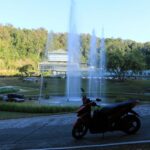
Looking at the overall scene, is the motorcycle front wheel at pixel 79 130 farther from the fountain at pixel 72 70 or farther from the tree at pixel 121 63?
the tree at pixel 121 63

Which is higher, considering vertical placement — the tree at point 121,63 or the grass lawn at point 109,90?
the tree at point 121,63

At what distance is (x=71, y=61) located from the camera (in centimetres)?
3734

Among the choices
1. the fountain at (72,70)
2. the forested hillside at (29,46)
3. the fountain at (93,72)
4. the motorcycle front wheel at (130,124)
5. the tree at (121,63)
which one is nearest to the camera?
the motorcycle front wheel at (130,124)

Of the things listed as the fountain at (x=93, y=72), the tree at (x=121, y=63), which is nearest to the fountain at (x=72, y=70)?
the fountain at (x=93, y=72)

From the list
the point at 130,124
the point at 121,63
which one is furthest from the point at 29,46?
the point at 130,124

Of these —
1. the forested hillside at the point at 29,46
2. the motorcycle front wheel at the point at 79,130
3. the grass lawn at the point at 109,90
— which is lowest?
the grass lawn at the point at 109,90

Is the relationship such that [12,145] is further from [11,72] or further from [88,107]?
[11,72]

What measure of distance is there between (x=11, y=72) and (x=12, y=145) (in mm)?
90634

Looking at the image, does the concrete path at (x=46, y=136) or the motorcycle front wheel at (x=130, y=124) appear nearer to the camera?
the concrete path at (x=46, y=136)

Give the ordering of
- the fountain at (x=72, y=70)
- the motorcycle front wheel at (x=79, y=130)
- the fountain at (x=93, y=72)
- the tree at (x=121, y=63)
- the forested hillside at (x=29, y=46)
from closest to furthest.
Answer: the motorcycle front wheel at (x=79, y=130) < the fountain at (x=72, y=70) < the fountain at (x=93, y=72) < the tree at (x=121, y=63) < the forested hillside at (x=29, y=46)

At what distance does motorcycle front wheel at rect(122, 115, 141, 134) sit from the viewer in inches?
402

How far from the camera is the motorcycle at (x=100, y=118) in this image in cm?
982

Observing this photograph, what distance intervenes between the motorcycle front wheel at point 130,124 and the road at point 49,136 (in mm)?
135

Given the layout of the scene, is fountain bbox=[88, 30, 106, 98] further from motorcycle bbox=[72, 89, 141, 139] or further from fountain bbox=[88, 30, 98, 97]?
motorcycle bbox=[72, 89, 141, 139]
